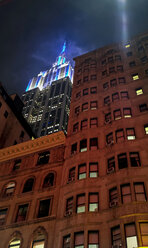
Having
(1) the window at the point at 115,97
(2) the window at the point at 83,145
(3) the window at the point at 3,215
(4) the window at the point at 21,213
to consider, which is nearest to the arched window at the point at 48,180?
(4) the window at the point at 21,213

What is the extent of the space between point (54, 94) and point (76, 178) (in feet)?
455

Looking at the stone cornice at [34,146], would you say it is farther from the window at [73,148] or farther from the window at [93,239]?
the window at [93,239]

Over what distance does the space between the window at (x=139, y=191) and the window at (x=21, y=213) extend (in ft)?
44.0

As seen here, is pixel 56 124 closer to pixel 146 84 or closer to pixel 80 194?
pixel 146 84

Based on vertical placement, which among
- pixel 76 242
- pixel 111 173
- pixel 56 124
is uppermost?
pixel 56 124

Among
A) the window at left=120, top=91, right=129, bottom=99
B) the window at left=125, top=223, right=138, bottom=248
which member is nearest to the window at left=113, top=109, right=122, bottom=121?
the window at left=120, top=91, right=129, bottom=99

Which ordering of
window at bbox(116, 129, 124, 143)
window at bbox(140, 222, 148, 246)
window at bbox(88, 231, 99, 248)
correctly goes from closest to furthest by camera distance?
1. window at bbox(140, 222, 148, 246)
2. window at bbox(88, 231, 99, 248)
3. window at bbox(116, 129, 124, 143)

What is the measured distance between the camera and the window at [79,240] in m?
23.9

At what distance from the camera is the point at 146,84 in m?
39.8

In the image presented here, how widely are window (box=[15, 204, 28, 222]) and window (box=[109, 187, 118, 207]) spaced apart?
1075 centimetres

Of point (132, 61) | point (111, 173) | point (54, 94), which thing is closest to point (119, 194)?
point (111, 173)

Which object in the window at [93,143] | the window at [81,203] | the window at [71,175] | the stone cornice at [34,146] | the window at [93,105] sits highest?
the window at [93,105]

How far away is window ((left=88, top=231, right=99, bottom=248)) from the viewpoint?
922 inches

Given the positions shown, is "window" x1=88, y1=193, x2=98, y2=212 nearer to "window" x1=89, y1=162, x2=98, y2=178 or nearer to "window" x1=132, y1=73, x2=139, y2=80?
"window" x1=89, y1=162, x2=98, y2=178
